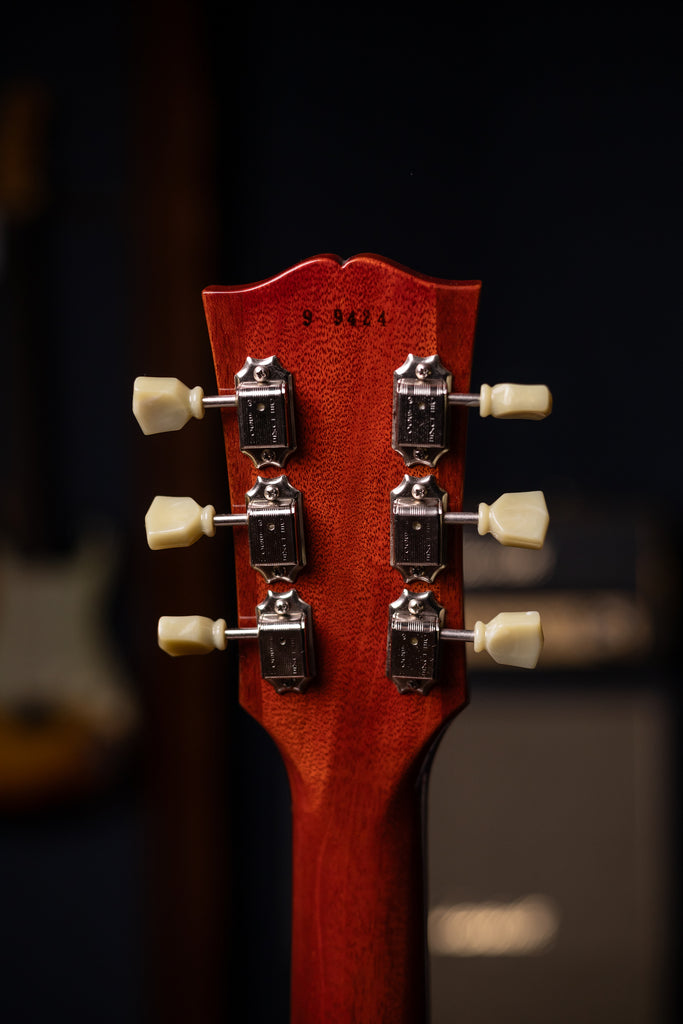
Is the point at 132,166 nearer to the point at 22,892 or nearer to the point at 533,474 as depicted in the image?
the point at 533,474

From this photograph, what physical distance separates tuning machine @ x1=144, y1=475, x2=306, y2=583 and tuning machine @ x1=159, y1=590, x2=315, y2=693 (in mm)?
27

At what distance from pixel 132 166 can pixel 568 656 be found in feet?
3.81

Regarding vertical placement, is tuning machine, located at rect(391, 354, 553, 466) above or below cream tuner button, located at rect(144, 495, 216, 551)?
above

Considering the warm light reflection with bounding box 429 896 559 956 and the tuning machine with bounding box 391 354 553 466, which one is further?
the warm light reflection with bounding box 429 896 559 956

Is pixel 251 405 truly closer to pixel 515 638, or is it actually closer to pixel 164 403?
pixel 164 403

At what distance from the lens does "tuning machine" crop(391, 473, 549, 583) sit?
56cm

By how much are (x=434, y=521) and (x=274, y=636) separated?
122mm

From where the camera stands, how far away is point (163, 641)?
618mm

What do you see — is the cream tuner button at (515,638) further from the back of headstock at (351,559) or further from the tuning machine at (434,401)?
the tuning machine at (434,401)

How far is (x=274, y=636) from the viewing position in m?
0.61

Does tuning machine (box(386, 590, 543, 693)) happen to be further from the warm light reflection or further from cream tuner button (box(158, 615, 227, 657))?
the warm light reflection

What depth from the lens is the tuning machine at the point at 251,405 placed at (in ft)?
1.89

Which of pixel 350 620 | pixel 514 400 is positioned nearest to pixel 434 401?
pixel 514 400

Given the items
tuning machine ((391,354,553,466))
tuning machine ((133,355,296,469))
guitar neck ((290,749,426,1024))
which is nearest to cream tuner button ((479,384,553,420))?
tuning machine ((391,354,553,466))
